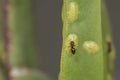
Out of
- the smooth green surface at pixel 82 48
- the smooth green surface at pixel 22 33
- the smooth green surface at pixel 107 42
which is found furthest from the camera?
the smooth green surface at pixel 22 33

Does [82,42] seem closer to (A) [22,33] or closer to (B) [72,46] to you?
(B) [72,46]

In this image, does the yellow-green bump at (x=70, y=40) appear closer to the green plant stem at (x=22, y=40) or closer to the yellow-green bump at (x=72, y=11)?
the yellow-green bump at (x=72, y=11)

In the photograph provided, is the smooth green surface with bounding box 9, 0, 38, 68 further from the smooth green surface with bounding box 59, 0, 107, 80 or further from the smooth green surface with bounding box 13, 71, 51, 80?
the smooth green surface with bounding box 59, 0, 107, 80

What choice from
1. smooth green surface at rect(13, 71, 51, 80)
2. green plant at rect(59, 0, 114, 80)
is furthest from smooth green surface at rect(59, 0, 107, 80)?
smooth green surface at rect(13, 71, 51, 80)

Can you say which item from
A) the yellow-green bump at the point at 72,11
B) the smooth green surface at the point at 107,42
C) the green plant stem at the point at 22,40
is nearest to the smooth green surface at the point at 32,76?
the green plant stem at the point at 22,40

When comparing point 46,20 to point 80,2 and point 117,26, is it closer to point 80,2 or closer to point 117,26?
point 117,26

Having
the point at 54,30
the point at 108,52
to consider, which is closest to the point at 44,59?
the point at 54,30
